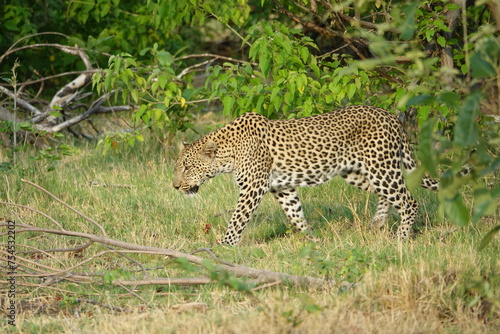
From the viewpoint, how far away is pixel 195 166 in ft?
28.0

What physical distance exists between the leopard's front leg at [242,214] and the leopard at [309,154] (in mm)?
22

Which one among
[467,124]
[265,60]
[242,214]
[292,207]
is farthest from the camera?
[265,60]

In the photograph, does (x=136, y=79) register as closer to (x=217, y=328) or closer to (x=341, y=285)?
(x=341, y=285)

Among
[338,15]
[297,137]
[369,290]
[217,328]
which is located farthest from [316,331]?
[338,15]

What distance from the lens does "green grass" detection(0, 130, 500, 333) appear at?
5.37 m

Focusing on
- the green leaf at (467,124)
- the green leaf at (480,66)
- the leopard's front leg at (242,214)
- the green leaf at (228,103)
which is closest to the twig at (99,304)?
the leopard's front leg at (242,214)

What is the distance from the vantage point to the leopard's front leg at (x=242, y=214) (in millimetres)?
8227

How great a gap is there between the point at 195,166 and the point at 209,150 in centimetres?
25

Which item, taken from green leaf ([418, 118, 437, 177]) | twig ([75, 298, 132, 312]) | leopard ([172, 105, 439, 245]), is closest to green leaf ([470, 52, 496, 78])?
green leaf ([418, 118, 437, 177])

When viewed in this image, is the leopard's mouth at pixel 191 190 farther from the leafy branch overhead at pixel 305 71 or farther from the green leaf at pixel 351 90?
the green leaf at pixel 351 90

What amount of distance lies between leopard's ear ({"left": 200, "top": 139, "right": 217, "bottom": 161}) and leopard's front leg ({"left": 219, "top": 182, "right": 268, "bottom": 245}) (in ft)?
1.71

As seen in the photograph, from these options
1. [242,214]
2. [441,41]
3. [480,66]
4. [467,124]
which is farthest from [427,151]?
[441,41]

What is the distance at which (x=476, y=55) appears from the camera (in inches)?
161

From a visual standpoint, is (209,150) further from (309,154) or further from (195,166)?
(309,154)
